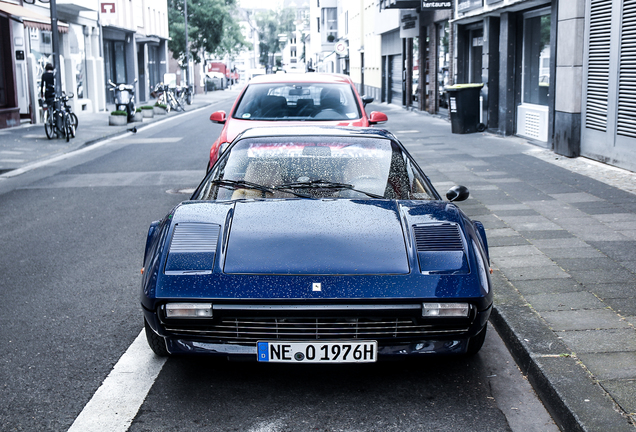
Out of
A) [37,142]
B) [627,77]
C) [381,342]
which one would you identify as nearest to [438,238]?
[381,342]

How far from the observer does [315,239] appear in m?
3.95

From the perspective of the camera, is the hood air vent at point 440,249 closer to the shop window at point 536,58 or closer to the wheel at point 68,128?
the shop window at point 536,58

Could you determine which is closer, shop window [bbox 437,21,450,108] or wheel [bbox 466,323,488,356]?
wheel [bbox 466,323,488,356]

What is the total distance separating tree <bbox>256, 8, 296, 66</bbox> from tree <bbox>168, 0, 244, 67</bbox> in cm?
10185

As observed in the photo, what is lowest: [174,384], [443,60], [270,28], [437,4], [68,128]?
[174,384]

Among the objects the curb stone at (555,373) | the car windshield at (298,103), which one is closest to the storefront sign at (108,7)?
the car windshield at (298,103)

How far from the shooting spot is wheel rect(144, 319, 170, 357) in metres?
4.06

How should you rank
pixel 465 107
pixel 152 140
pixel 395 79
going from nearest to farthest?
1. pixel 465 107
2. pixel 152 140
3. pixel 395 79

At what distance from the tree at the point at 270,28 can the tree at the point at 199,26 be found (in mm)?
101847

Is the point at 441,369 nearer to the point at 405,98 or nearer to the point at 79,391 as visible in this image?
the point at 79,391

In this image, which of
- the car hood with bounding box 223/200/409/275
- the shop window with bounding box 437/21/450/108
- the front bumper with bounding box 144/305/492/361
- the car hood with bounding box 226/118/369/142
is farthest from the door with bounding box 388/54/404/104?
the front bumper with bounding box 144/305/492/361

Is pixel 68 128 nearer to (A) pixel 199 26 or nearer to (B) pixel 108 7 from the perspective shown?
(B) pixel 108 7

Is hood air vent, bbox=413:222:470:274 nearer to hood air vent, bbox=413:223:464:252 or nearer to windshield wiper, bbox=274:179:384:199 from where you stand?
hood air vent, bbox=413:223:464:252

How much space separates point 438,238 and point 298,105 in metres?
5.99
